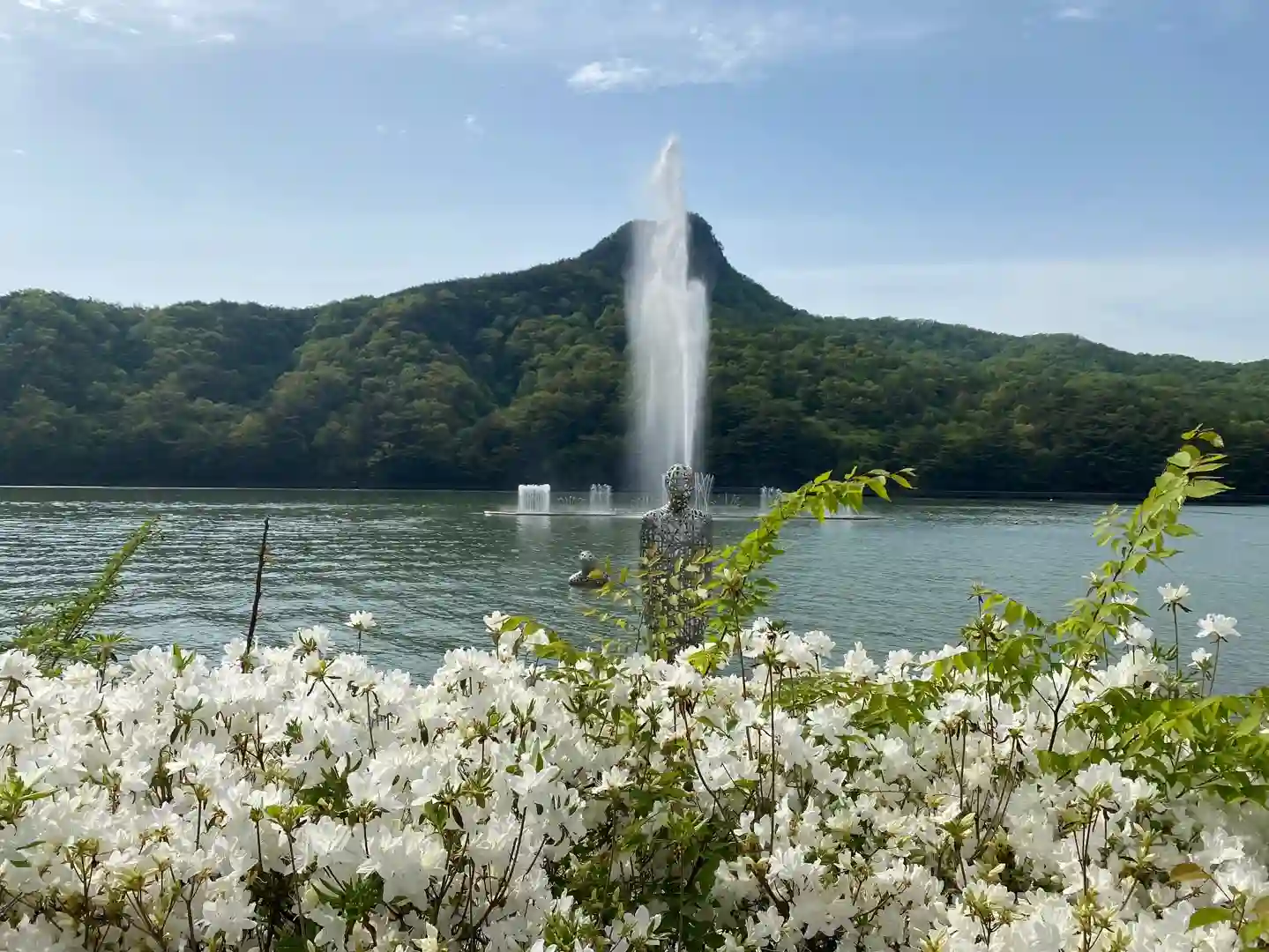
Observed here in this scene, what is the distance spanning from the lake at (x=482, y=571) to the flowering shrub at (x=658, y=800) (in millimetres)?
3585

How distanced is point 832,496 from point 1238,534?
128ft

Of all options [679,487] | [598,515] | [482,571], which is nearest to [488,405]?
[598,515]

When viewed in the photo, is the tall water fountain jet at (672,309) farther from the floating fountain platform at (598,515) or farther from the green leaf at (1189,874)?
the green leaf at (1189,874)

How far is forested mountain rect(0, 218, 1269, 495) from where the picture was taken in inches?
2483

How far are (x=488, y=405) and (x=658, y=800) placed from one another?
236 ft

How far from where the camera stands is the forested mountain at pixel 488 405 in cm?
6306

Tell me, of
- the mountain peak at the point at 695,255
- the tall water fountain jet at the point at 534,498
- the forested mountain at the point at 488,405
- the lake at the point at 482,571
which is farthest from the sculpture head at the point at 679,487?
the mountain peak at the point at 695,255

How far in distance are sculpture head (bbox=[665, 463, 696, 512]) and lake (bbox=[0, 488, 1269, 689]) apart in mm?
1838

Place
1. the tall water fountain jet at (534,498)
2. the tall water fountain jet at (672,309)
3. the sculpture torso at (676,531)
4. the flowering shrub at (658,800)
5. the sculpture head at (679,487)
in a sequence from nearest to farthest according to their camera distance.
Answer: the flowering shrub at (658,800) → the sculpture torso at (676,531) → the sculpture head at (679,487) → the tall water fountain jet at (672,309) → the tall water fountain jet at (534,498)

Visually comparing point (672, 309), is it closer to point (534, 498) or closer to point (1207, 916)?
point (534, 498)

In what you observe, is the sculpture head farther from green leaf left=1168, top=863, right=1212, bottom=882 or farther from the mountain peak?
the mountain peak

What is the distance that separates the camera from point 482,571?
814 inches

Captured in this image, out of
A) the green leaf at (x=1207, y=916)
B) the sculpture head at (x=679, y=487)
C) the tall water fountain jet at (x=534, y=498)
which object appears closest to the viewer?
the green leaf at (x=1207, y=916)

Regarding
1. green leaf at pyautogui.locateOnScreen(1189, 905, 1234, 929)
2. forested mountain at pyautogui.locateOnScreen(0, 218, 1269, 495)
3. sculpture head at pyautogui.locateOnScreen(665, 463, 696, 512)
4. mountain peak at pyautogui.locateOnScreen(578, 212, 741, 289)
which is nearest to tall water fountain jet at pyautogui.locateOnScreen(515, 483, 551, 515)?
A: forested mountain at pyautogui.locateOnScreen(0, 218, 1269, 495)
